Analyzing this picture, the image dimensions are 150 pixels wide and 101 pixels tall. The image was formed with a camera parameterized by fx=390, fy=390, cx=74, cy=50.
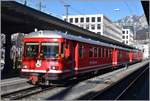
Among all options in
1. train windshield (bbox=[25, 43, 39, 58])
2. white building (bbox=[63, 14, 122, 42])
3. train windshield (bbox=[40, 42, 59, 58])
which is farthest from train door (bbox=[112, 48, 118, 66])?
white building (bbox=[63, 14, 122, 42])

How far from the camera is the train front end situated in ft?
61.9

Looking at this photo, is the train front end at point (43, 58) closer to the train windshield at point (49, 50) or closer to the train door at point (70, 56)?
the train windshield at point (49, 50)

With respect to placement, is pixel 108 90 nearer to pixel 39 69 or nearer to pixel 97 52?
pixel 39 69

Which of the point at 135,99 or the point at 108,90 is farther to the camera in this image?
the point at 108,90

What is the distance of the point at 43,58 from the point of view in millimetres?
19297

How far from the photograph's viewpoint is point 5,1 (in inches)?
1088

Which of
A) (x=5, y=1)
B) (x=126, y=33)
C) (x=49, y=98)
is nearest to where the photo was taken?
(x=49, y=98)

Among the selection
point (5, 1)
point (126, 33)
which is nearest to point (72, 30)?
point (5, 1)

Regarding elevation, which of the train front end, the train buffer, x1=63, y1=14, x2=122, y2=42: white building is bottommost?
the train buffer

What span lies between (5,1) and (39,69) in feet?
33.0

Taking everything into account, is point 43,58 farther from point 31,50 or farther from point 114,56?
point 114,56

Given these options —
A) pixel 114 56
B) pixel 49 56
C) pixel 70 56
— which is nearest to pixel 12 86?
pixel 49 56

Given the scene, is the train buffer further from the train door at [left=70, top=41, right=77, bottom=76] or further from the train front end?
the train door at [left=70, top=41, right=77, bottom=76]

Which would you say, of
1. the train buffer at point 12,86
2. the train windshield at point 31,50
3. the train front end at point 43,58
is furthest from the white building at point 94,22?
the train front end at point 43,58
